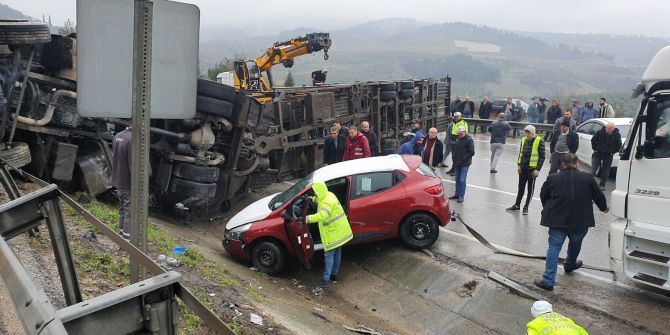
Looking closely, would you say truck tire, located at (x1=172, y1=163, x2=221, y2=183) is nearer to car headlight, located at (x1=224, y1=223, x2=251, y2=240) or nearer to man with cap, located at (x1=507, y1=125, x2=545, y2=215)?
car headlight, located at (x1=224, y1=223, x2=251, y2=240)

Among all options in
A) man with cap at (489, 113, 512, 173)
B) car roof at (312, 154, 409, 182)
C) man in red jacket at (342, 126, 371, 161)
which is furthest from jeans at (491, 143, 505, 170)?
car roof at (312, 154, 409, 182)

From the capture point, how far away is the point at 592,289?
22.3 ft

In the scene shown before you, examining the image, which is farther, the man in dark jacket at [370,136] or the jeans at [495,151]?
the jeans at [495,151]

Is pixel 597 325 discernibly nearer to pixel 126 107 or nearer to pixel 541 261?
pixel 541 261

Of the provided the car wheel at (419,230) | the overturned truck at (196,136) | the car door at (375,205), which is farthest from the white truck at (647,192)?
Answer: the overturned truck at (196,136)

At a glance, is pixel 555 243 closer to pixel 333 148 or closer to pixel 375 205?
pixel 375 205

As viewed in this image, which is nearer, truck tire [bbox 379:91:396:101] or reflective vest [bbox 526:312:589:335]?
reflective vest [bbox 526:312:589:335]

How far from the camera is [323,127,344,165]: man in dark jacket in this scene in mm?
11367

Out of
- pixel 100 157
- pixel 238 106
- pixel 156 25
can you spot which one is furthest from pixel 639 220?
pixel 100 157

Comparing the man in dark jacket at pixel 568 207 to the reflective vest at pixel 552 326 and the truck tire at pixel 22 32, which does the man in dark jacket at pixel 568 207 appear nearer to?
the reflective vest at pixel 552 326

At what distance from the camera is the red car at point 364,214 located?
8.02 metres

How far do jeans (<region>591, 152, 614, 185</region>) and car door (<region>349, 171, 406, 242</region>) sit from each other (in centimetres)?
599

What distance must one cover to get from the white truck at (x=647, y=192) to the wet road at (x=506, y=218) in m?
1.41

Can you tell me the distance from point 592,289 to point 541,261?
98 cm
